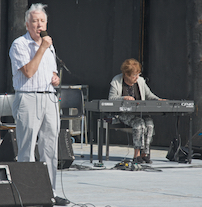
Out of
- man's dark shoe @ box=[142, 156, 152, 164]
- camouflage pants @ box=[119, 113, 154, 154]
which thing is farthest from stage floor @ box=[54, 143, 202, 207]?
camouflage pants @ box=[119, 113, 154, 154]

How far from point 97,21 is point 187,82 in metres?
1.91

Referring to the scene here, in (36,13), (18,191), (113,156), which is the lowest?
(113,156)

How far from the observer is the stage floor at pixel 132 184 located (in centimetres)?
276

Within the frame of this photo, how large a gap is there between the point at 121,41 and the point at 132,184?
3686 millimetres

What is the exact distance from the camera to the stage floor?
2760mm

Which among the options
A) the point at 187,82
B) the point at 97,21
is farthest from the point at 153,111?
the point at 97,21

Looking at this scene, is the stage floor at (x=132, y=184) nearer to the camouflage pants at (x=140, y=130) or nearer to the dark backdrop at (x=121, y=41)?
the camouflage pants at (x=140, y=130)

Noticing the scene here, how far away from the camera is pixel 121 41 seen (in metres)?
6.71

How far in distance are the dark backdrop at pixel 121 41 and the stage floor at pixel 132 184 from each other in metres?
1.68

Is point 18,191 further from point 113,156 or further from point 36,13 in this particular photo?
point 113,156

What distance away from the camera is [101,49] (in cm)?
698

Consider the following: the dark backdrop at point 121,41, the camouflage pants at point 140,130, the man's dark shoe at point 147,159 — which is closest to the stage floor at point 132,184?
the man's dark shoe at point 147,159

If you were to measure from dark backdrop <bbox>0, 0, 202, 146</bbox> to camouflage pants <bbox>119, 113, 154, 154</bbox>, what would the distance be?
1206 millimetres

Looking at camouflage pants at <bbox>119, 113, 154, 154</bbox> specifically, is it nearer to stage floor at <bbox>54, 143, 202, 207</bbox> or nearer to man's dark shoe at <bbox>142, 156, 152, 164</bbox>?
man's dark shoe at <bbox>142, 156, 152, 164</bbox>
